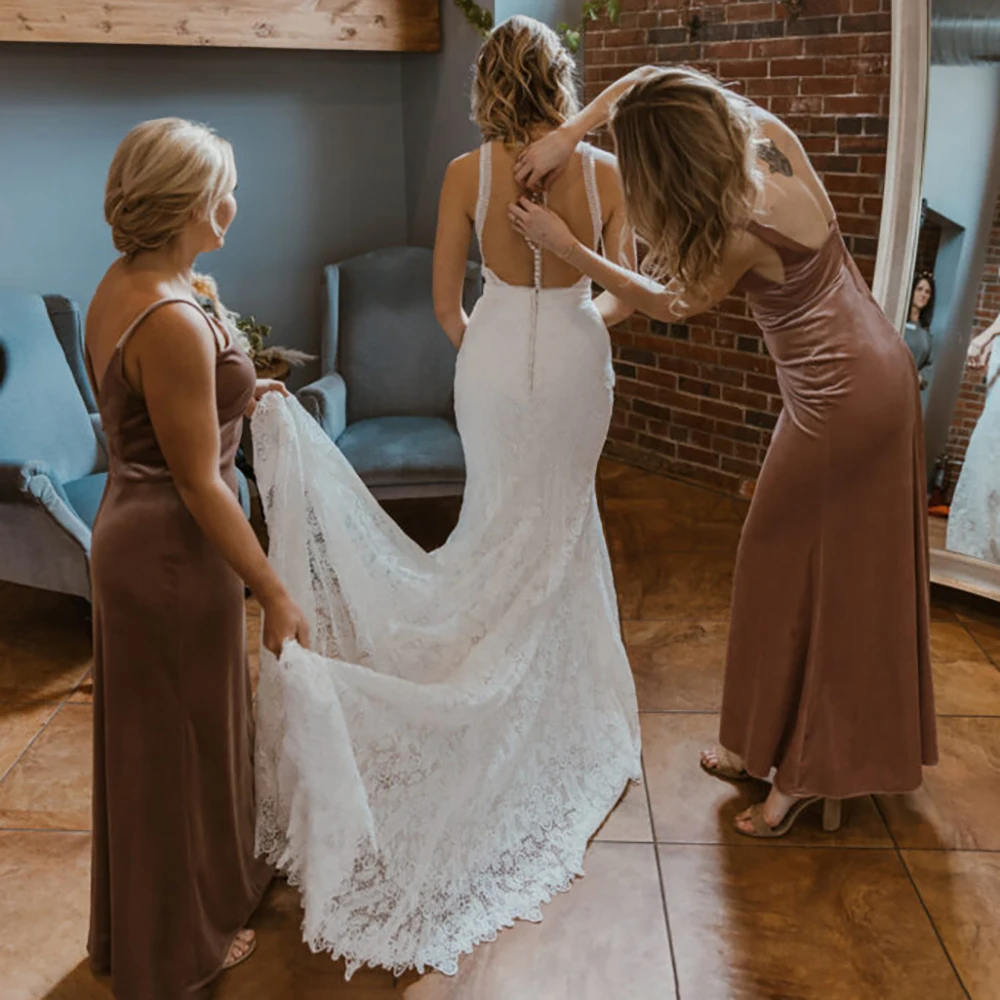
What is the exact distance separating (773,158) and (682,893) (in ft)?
4.97

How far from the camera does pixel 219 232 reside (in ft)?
5.57

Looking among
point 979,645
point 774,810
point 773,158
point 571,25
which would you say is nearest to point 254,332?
point 571,25

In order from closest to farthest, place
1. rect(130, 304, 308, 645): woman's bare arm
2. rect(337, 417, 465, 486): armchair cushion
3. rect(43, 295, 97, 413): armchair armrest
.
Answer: rect(130, 304, 308, 645): woman's bare arm < rect(43, 295, 97, 413): armchair armrest < rect(337, 417, 465, 486): armchair cushion

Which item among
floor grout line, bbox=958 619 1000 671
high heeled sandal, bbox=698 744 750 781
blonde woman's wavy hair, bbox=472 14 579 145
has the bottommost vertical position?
floor grout line, bbox=958 619 1000 671

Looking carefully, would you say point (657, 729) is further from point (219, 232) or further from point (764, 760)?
point (219, 232)

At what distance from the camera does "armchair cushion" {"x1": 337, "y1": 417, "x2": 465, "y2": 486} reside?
3.59 m

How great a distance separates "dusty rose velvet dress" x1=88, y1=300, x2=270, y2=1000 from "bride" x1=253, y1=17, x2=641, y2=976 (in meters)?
0.14

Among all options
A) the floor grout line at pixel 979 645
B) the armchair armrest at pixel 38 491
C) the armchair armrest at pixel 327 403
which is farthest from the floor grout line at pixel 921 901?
the armchair armrest at pixel 38 491

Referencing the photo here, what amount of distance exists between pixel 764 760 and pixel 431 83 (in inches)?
125

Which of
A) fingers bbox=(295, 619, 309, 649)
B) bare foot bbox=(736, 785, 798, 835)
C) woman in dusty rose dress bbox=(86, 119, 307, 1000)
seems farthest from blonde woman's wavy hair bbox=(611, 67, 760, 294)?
bare foot bbox=(736, 785, 798, 835)

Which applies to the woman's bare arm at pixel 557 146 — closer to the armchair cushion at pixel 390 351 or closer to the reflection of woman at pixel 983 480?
the reflection of woman at pixel 983 480

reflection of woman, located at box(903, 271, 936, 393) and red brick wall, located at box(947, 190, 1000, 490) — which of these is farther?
reflection of woman, located at box(903, 271, 936, 393)

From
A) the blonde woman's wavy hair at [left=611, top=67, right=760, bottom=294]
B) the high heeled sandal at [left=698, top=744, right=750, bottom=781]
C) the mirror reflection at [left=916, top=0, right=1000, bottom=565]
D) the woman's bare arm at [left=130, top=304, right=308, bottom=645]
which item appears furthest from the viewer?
the mirror reflection at [left=916, top=0, right=1000, bottom=565]

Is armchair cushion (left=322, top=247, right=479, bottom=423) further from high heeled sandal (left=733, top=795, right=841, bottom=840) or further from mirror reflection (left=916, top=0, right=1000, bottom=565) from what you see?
high heeled sandal (left=733, top=795, right=841, bottom=840)
